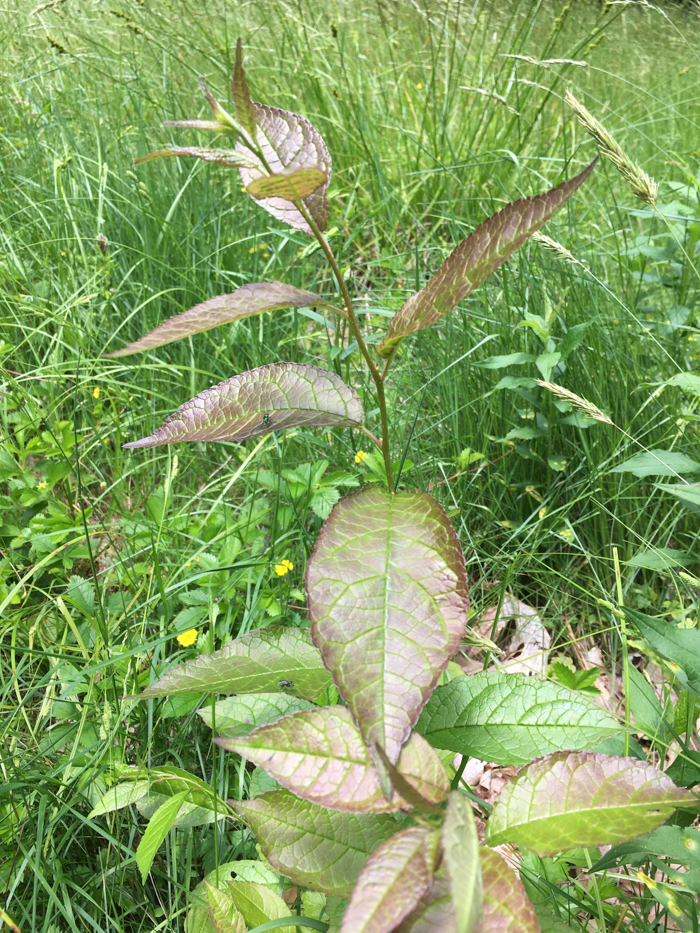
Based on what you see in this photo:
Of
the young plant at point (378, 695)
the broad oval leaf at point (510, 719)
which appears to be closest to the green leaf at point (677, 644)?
the young plant at point (378, 695)

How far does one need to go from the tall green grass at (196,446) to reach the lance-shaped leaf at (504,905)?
50 cm

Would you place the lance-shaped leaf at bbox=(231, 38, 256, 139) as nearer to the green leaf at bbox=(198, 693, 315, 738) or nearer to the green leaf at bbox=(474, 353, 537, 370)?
the green leaf at bbox=(198, 693, 315, 738)

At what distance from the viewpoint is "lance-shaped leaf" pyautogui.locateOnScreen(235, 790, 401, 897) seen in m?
0.71

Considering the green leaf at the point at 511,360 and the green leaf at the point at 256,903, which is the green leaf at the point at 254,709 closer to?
the green leaf at the point at 256,903

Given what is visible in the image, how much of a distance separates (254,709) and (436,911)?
0.45m

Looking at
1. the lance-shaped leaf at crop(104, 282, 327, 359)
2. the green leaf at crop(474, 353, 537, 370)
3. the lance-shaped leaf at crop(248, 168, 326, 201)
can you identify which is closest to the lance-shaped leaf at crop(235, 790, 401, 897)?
the lance-shaped leaf at crop(104, 282, 327, 359)

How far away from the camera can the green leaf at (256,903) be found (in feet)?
2.77

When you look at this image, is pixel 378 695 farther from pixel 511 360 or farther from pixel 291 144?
pixel 511 360

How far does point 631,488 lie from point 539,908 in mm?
1163

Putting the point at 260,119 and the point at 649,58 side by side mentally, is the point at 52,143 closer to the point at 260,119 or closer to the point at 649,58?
the point at 260,119

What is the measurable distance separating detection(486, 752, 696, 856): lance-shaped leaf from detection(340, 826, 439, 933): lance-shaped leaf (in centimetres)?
20

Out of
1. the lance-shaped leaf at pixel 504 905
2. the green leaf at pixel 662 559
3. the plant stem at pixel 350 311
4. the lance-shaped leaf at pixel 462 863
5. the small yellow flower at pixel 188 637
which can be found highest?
the plant stem at pixel 350 311

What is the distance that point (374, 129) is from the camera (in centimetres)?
311

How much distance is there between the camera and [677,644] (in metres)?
0.89
